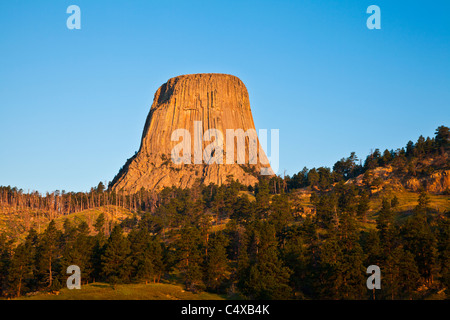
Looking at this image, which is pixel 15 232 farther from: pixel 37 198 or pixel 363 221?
pixel 363 221

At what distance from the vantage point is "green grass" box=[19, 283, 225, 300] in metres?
65.9

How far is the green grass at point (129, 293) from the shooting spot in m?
65.9

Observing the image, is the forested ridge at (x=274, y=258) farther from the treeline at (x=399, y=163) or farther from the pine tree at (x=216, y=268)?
the treeline at (x=399, y=163)

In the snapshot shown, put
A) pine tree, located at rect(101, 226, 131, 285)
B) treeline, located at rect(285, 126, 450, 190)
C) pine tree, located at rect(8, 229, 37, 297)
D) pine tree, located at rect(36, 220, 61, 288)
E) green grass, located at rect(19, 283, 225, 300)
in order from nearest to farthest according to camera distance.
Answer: green grass, located at rect(19, 283, 225, 300)
pine tree, located at rect(8, 229, 37, 297)
pine tree, located at rect(101, 226, 131, 285)
pine tree, located at rect(36, 220, 61, 288)
treeline, located at rect(285, 126, 450, 190)

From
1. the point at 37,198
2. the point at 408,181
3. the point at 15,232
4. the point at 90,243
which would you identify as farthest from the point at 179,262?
the point at 37,198

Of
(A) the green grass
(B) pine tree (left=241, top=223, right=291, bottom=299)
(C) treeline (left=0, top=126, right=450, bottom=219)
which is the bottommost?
(A) the green grass

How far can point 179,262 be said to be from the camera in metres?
83.9

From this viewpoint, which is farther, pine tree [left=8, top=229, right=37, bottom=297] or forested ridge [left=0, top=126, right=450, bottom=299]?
pine tree [left=8, top=229, right=37, bottom=297]

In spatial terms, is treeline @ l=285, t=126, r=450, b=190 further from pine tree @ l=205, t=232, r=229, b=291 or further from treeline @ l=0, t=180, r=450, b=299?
pine tree @ l=205, t=232, r=229, b=291

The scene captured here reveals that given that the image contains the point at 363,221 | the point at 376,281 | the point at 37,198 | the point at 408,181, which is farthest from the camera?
the point at 37,198

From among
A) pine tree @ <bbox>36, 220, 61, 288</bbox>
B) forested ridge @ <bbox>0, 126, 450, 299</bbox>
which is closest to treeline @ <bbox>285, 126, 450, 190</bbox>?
forested ridge @ <bbox>0, 126, 450, 299</bbox>

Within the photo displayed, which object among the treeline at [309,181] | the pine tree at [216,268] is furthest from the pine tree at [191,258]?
the treeline at [309,181]

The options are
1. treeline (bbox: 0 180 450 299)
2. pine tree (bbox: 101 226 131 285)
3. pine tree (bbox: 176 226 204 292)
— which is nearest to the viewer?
treeline (bbox: 0 180 450 299)

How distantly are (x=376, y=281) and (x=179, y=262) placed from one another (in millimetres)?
33846
